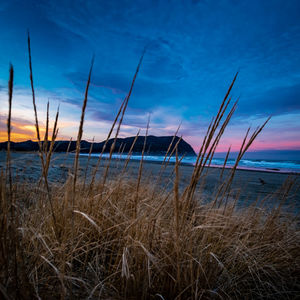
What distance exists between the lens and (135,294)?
0.87 metres

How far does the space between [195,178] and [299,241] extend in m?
1.24

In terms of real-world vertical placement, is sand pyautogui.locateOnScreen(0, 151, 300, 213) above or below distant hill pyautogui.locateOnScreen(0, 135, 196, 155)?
below

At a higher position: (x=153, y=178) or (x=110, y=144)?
(x=110, y=144)

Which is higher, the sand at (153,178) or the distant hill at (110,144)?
the distant hill at (110,144)

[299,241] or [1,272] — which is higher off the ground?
[1,272]

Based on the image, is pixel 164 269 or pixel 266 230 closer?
pixel 164 269

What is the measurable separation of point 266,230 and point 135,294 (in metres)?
1.30

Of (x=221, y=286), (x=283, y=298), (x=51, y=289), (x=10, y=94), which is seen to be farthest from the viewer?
(x=283, y=298)

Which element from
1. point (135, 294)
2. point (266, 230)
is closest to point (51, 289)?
point (135, 294)

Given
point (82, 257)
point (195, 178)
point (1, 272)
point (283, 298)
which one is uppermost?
point (195, 178)

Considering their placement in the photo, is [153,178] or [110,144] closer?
Result: [110,144]

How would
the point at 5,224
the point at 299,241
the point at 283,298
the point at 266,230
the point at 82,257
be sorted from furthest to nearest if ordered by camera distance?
the point at 266,230 < the point at 299,241 < the point at 82,257 < the point at 283,298 < the point at 5,224

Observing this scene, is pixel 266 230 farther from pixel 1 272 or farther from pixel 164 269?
pixel 1 272

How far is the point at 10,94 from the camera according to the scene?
20.8 inches
